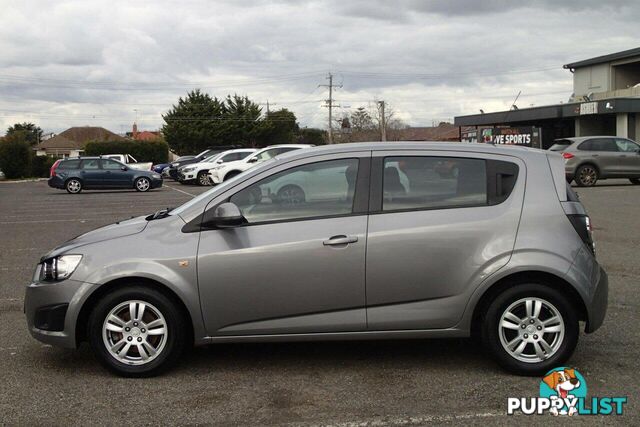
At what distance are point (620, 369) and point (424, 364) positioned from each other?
1369 millimetres

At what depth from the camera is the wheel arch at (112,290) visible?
466cm

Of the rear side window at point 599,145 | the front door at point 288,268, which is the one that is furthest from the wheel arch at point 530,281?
the rear side window at point 599,145

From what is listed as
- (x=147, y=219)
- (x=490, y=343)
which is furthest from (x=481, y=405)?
(x=147, y=219)

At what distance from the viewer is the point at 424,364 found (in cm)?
501

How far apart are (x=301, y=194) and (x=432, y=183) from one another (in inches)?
37.1

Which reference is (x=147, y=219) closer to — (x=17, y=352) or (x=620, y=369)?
(x=17, y=352)

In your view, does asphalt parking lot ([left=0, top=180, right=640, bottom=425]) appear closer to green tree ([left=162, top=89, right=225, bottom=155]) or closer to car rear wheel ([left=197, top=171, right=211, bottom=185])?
car rear wheel ([left=197, top=171, right=211, bottom=185])

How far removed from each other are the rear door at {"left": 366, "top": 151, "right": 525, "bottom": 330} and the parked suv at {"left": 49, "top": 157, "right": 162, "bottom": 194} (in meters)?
24.8

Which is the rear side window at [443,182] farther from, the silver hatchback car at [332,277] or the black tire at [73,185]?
the black tire at [73,185]

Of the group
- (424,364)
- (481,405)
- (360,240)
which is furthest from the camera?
(424,364)

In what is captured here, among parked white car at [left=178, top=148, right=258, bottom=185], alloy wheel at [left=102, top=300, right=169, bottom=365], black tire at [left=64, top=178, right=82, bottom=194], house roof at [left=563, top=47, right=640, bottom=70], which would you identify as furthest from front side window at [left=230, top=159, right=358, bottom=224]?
house roof at [left=563, top=47, right=640, bottom=70]

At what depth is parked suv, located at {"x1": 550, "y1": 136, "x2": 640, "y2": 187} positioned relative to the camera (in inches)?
862

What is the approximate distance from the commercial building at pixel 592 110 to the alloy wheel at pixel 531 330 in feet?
116

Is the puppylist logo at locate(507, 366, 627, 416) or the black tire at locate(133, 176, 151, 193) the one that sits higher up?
the black tire at locate(133, 176, 151, 193)
